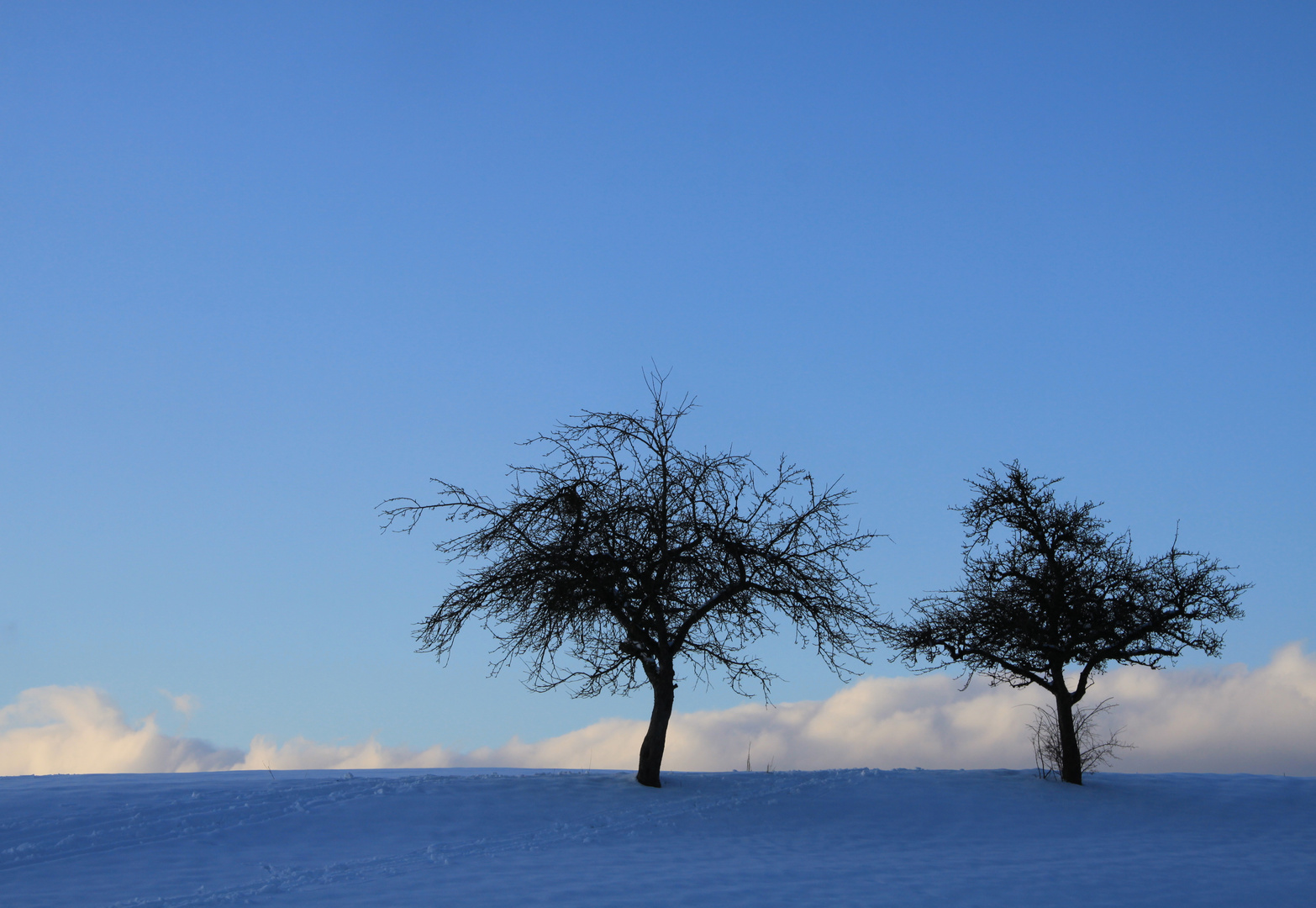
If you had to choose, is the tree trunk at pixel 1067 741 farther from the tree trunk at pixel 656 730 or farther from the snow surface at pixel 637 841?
the tree trunk at pixel 656 730

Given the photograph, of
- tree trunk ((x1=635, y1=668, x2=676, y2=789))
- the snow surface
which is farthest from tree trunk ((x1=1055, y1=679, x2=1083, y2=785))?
tree trunk ((x1=635, y1=668, x2=676, y2=789))

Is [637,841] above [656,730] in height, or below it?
below

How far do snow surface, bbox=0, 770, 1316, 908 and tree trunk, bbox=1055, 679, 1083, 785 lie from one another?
99cm

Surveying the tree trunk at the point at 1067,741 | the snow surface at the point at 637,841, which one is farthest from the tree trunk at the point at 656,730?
the tree trunk at the point at 1067,741

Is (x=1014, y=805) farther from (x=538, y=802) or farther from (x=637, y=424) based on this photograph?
(x=637, y=424)

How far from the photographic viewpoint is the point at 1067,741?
70.9 feet

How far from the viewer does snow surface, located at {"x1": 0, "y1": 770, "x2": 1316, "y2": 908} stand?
441 inches

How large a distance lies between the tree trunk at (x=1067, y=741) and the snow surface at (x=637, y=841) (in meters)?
0.99

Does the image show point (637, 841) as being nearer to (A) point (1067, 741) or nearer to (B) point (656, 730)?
(B) point (656, 730)

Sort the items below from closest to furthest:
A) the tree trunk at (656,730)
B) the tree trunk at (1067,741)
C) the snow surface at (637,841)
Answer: the snow surface at (637,841), the tree trunk at (656,730), the tree trunk at (1067,741)

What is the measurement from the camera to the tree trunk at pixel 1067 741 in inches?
845

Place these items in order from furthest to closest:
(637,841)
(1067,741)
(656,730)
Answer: (1067,741), (656,730), (637,841)

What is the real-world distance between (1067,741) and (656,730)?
9490 mm

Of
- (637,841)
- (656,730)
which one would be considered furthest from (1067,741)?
(637,841)
